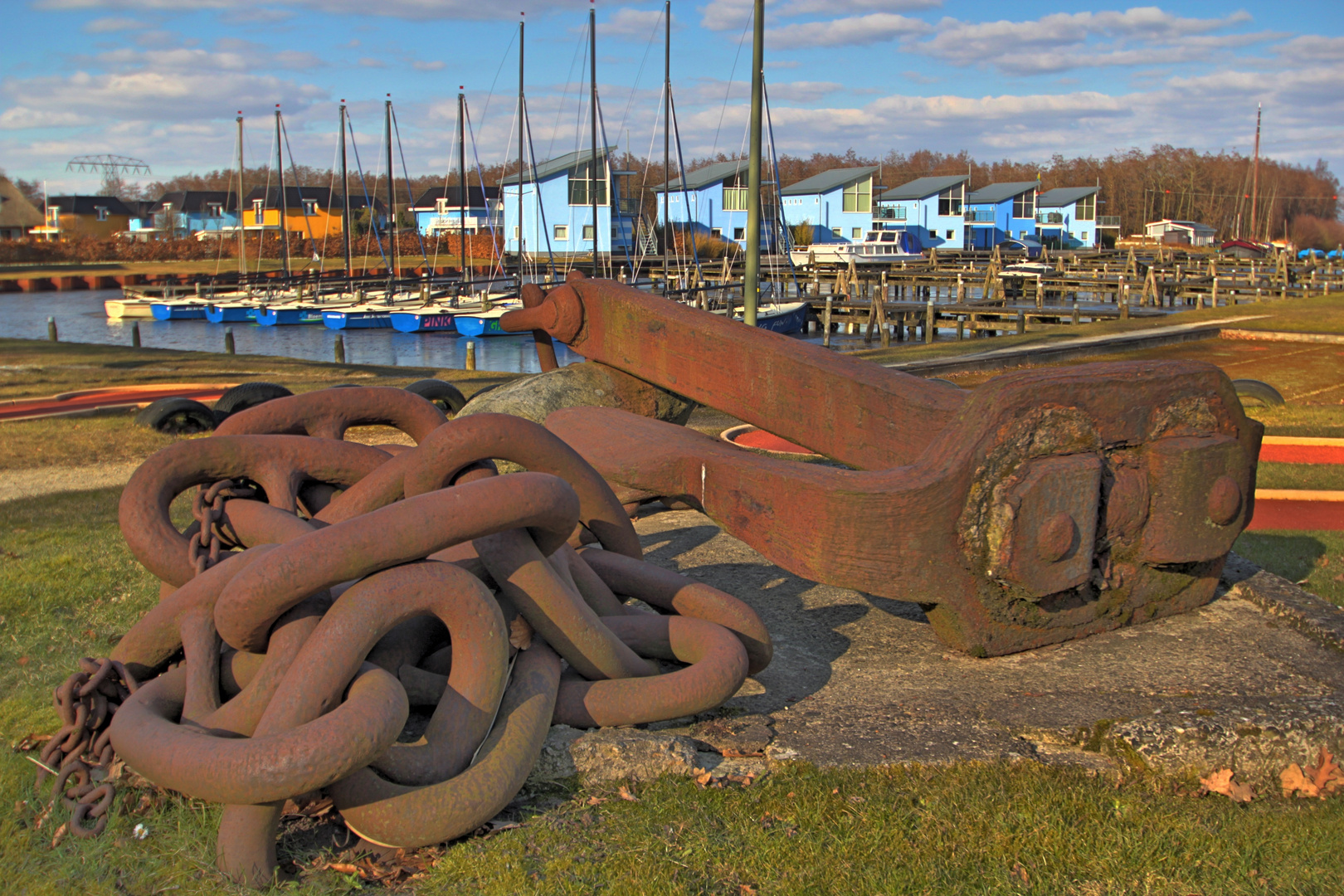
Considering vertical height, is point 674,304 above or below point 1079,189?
below

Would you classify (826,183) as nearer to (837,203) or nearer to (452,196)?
(837,203)

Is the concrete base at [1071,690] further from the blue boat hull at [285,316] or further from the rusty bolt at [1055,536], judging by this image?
the blue boat hull at [285,316]

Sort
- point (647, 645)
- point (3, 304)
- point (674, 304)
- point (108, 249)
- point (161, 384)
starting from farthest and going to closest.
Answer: point (108, 249) → point (3, 304) → point (161, 384) → point (674, 304) → point (647, 645)

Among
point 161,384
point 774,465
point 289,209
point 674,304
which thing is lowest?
point 161,384

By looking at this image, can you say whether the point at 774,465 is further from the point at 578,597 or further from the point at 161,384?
the point at 161,384

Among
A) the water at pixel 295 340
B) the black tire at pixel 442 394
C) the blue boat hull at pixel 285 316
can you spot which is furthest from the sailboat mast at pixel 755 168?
the blue boat hull at pixel 285 316

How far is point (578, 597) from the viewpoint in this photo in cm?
242

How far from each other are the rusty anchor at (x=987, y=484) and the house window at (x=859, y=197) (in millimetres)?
63459

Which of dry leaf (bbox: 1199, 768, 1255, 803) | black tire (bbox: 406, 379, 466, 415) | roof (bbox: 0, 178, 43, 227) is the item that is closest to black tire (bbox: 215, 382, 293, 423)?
black tire (bbox: 406, 379, 466, 415)

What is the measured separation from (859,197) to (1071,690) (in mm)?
64601

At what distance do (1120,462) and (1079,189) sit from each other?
3344 inches

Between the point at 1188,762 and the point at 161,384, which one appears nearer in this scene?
the point at 1188,762

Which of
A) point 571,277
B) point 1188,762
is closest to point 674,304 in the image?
point 571,277

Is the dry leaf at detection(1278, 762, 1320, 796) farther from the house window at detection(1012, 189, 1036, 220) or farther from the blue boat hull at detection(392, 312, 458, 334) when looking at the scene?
the house window at detection(1012, 189, 1036, 220)
